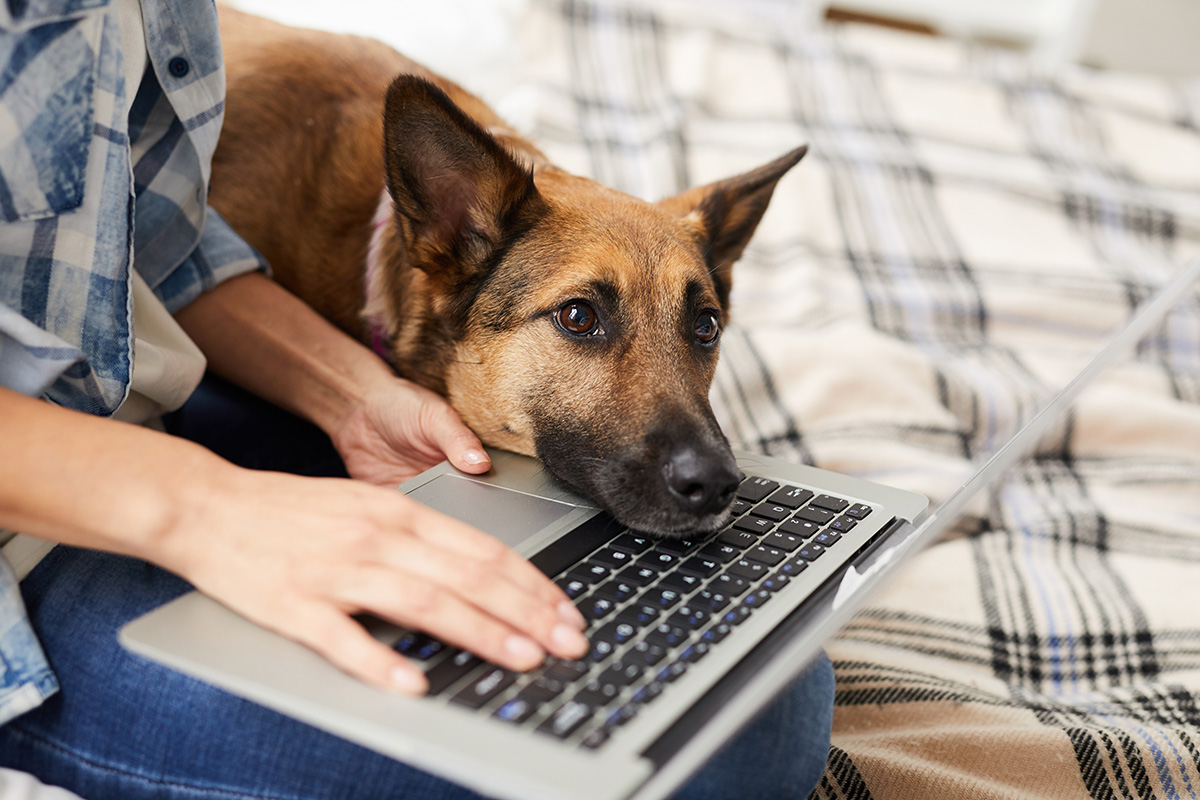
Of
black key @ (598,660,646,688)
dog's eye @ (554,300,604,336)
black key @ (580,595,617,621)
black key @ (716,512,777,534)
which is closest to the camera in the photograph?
black key @ (598,660,646,688)

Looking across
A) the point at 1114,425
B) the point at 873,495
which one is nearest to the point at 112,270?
the point at 873,495

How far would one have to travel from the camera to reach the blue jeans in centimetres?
93

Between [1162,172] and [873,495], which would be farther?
[1162,172]

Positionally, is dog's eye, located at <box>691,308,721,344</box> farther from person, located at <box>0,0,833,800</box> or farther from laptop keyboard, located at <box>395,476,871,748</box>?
person, located at <box>0,0,833,800</box>

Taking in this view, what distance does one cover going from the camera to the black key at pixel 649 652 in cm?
85

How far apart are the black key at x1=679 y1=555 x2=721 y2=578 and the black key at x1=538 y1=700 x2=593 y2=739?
28 centimetres

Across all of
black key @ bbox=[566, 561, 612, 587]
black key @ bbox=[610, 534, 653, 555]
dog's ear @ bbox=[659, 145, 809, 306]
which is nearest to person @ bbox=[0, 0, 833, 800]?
black key @ bbox=[566, 561, 612, 587]

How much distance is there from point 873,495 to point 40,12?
1.10 m

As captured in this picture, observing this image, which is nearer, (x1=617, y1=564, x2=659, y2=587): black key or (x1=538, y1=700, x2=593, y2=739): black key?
(x1=538, y1=700, x2=593, y2=739): black key

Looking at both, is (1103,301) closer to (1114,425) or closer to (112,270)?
(1114,425)

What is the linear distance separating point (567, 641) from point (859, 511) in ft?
1.61

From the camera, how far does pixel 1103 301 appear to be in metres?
2.46

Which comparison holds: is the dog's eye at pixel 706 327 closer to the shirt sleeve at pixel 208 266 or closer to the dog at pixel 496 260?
the dog at pixel 496 260

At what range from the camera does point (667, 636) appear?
88cm
